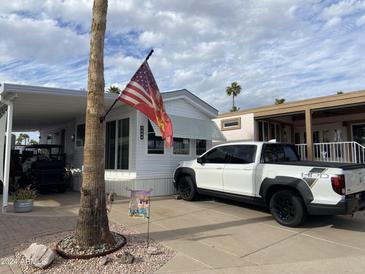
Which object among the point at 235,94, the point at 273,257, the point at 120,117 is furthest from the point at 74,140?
the point at 235,94

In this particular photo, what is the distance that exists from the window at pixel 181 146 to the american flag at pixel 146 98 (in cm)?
558

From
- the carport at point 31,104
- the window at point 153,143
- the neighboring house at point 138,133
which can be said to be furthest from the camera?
the window at point 153,143

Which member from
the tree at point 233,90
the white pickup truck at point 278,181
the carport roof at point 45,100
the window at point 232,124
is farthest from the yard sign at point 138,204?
the tree at point 233,90

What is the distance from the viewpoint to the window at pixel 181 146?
11.8 meters

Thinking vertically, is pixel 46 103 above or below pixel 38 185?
above

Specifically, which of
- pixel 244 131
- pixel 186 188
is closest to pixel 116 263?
pixel 186 188

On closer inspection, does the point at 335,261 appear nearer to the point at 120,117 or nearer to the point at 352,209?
the point at 352,209

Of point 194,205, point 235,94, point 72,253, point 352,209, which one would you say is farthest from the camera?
point 235,94

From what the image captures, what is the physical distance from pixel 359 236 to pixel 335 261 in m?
1.86

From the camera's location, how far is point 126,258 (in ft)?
15.4

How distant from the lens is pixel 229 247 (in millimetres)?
5477

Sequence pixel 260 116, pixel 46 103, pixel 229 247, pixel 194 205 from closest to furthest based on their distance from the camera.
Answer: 1. pixel 229 247
2. pixel 194 205
3. pixel 46 103
4. pixel 260 116

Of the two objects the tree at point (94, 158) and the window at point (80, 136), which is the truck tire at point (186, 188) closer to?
the tree at point (94, 158)

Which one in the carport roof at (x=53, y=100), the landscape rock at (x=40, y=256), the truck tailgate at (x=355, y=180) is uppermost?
the carport roof at (x=53, y=100)
